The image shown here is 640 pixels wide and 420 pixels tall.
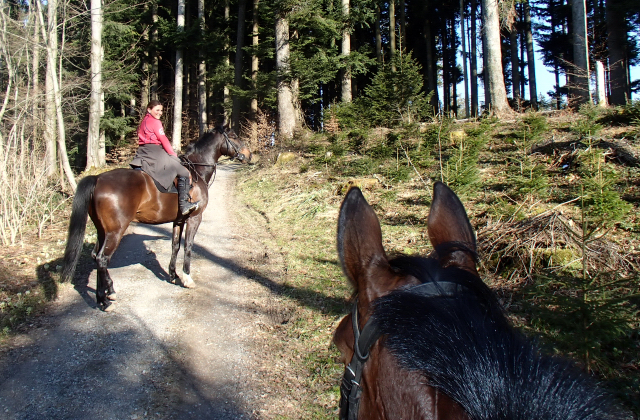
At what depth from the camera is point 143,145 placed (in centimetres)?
689

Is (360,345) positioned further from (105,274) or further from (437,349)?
(105,274)

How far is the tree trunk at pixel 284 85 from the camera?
59.5 ft

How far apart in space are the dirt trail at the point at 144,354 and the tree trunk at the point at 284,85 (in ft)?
37.7

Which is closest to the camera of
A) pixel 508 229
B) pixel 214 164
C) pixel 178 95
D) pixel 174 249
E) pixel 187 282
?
pixel 508 229

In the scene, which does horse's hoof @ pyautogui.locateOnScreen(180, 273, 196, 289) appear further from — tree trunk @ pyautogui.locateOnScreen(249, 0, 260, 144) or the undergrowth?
tree trunk @ pyautogui.locateOnScreen(249, 0, 260, 144)

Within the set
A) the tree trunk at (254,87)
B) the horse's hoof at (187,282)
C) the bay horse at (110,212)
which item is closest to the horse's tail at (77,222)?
the bay horse at (110,212)

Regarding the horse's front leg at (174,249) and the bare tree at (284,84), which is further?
the bare tree at (284,84)

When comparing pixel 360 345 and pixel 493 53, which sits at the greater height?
pixel 493 53

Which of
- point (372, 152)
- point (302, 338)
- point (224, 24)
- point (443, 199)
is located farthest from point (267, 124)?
point (443, 199)

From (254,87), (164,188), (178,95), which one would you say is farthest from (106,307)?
(178,95)

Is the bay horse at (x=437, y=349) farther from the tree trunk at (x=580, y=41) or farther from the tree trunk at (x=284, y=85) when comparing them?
the tree trunk at (x=284, y=85)

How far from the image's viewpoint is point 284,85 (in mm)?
18266

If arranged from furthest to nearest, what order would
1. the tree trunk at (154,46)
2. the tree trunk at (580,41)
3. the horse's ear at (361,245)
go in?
the tree trunk at (154,46), the tree trunk at (580,41), the horse's ear at (361,245)

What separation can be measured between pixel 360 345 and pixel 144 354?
4339mm
